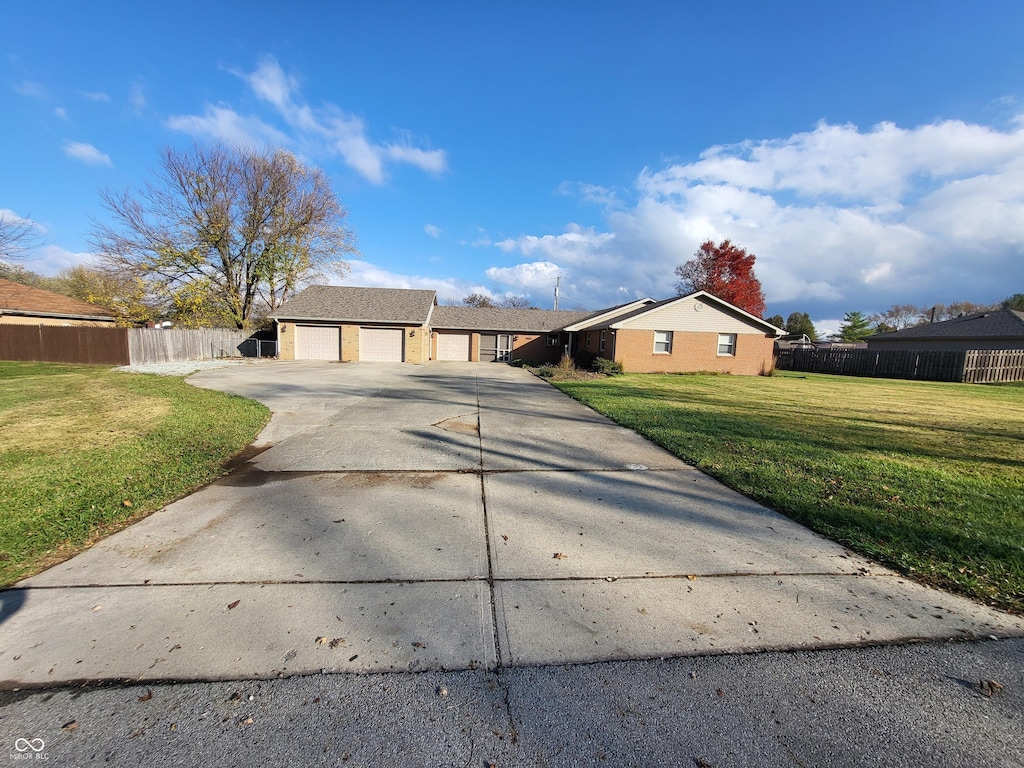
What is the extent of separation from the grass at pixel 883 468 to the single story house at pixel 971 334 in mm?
19495

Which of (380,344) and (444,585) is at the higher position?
(380,344)

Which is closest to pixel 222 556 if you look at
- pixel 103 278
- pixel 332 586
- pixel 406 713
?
pixel 332 586

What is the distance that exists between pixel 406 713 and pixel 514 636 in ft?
2.30

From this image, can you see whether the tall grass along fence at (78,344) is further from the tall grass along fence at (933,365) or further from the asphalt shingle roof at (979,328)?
the asphalt shingle roof at (979,328)

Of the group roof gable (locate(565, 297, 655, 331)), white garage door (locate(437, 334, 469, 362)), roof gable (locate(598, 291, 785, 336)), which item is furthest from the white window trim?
white garage door (locate(437, 334, 469, 362))

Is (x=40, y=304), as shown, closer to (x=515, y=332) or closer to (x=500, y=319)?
(x=500, y=319)

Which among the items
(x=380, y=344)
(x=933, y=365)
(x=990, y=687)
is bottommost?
(x=990, y=687)

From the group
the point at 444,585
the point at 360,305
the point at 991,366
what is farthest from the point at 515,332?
the point at 444,585

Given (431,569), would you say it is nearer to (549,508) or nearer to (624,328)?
(549,508)

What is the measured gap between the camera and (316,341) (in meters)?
25.2

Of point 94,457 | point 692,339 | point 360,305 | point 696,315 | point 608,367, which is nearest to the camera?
point 94,457

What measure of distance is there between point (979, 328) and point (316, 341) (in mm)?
40754

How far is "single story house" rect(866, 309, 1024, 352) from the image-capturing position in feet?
80.1

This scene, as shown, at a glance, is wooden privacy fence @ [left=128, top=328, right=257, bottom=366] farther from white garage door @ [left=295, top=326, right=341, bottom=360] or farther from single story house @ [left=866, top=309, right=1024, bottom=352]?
single story house @ [left=866, top=309, right=1024, bottom=352]
